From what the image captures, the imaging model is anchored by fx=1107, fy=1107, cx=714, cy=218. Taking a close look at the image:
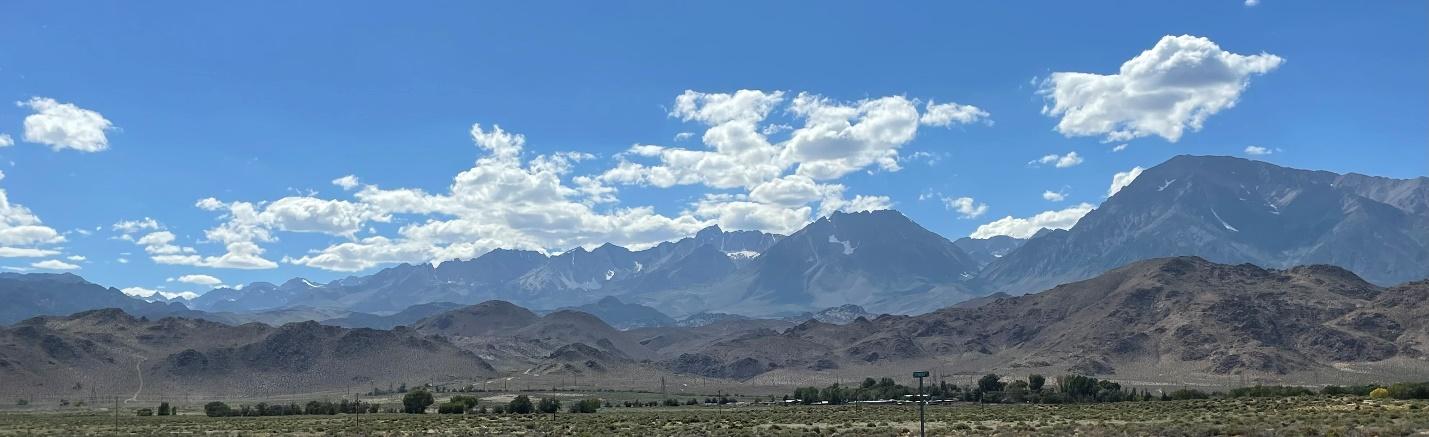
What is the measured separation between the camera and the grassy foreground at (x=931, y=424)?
56031 mm

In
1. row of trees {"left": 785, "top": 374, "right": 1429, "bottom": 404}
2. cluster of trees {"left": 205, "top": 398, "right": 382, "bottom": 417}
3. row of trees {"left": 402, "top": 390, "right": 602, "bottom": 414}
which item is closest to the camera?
row of trees {"left": 785, "top": 374, "right": 1429, "bottom": 404}

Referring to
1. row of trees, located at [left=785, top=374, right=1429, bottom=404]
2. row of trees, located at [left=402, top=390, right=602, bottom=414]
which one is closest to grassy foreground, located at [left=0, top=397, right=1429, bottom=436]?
row of trees, located at [left=402, top=390, right=602, bottom=414]

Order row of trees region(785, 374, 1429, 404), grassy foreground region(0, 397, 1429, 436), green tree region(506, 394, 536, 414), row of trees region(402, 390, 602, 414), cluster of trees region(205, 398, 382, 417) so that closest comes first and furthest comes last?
grassy foreground region(0, 397, 1429, 436) < row of trees region(785, 374, 1429, 404) < green tree region(506, 394, 536, 414) < row of trees region(402, 390, 602, 414) < cluster of trees region(205, 398, 382, 417)

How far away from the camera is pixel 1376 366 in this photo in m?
198

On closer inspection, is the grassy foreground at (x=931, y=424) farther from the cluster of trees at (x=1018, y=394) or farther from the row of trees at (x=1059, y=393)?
the cluster of trees at (x=1018, y=394)

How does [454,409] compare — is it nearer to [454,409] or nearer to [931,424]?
[454,409]

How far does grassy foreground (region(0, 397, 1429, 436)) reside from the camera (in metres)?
56.0

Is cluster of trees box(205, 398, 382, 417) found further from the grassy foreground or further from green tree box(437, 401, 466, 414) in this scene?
the grassy foreground

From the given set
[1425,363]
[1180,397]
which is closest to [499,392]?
[1180,397]

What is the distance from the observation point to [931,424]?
227ft

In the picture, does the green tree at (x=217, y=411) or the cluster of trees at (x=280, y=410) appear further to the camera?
the cluster of trees at (x=280, y=410)

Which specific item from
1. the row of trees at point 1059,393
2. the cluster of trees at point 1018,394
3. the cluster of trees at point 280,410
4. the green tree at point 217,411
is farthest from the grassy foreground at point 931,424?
the cluster of trees at point 1018,394

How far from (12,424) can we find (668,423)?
52.6m

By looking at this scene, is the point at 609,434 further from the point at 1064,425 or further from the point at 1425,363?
the point at 1425,363
